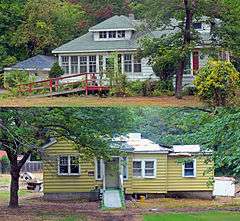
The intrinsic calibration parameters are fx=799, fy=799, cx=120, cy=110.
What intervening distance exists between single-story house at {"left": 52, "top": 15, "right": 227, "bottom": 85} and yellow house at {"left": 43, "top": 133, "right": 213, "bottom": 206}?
8.27 feet

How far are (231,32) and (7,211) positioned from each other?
11.5 feet

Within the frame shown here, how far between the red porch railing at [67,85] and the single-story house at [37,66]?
100 mm

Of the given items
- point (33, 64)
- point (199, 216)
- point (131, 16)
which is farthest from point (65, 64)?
point (199, 216)

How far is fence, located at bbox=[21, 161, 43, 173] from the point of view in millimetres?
4817

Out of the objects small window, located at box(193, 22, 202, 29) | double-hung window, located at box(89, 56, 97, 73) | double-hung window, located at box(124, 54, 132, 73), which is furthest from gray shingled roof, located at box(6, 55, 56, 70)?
small window, located at box(193, 22, 202, 29)

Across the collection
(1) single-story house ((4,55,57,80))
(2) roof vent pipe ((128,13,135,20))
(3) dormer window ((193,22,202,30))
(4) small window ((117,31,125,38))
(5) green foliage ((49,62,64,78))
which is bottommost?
(5) green foliage ((49,62,64,78))

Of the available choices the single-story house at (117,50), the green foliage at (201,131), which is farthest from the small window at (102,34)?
the green foliage at (201,131)

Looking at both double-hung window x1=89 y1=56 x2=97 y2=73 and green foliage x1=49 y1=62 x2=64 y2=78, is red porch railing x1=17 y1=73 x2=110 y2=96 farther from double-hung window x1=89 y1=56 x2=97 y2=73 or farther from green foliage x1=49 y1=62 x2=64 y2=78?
double-hung window x1=89 y1=56 x2=97 y2=73

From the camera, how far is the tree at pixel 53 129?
15.9 feet

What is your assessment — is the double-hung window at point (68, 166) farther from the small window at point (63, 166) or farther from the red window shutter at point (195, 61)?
the red window shutter at point (195, 61)

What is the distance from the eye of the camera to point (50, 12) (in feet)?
20.7

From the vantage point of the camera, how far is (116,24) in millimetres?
7742

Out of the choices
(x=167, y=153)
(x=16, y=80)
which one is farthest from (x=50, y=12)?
(x=167, y=153)

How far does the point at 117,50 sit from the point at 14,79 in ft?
4.36
